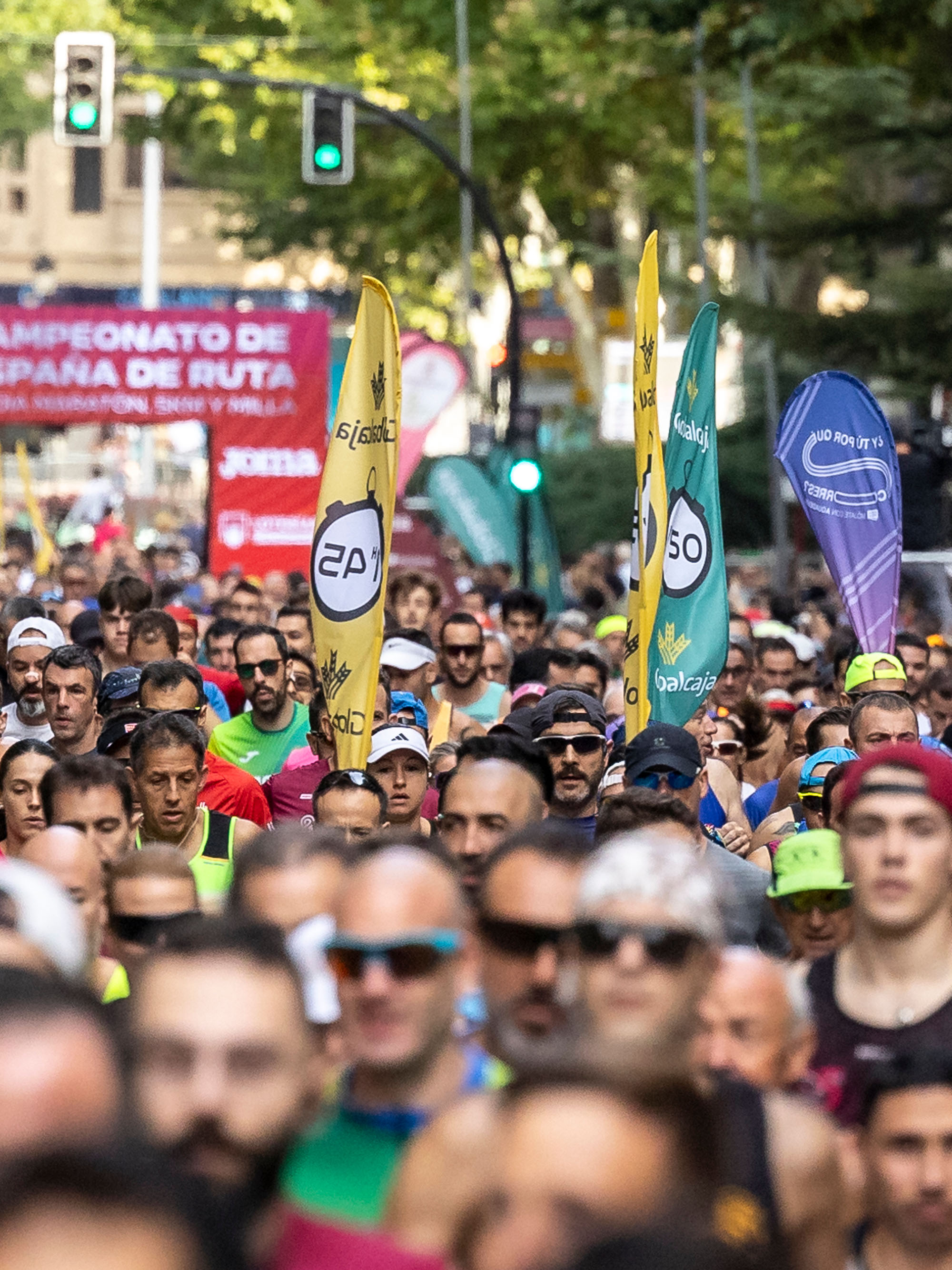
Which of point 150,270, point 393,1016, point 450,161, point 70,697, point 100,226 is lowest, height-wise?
point 393,1016

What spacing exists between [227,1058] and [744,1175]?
68 centimetres

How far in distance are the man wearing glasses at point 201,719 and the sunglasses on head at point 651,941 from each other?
14.3 ft

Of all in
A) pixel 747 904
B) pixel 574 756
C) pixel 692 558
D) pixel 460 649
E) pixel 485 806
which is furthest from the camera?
pixel 460 649

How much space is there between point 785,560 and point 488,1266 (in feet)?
77.5

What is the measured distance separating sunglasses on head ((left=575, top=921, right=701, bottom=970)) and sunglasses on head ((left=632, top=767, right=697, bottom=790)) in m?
3.56

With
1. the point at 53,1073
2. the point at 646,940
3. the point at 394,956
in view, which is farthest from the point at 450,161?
the point at 53,1073

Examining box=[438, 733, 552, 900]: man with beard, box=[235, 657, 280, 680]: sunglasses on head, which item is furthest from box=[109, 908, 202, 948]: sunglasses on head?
box=[235, 657, 280, 680]: sunglasses on head

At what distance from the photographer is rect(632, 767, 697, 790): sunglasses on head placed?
6.90m

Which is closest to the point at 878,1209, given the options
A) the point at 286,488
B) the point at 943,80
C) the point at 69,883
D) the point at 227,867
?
the point at 69,883

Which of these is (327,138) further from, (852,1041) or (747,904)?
(852,1041)

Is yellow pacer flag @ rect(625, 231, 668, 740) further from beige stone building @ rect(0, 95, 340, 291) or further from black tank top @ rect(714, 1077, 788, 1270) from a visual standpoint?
beige stone building @ rect(0, 95, 340, 291)

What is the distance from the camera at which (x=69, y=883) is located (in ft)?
17.0

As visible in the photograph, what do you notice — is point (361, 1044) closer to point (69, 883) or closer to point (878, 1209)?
point (878, 1209)

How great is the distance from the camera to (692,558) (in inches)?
344
